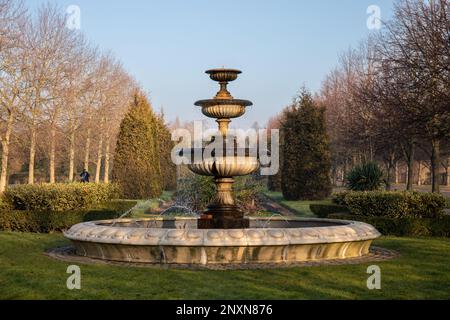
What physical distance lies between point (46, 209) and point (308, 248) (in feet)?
31.4

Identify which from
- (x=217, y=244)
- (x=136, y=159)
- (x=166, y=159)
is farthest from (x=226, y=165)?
(x=166, y=159)

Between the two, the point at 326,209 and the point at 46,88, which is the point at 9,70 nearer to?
the point at 46,88

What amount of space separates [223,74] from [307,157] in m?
20.3

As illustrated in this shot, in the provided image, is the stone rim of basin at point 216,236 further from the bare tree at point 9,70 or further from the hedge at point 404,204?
the bare tree at point 9,70

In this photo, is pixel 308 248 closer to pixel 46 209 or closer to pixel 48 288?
pixel 48 288

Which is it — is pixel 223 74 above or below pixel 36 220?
above

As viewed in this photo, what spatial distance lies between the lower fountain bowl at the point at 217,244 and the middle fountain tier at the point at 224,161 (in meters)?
1.83

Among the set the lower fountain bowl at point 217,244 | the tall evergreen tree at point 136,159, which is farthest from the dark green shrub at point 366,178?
the tall evergreen tree at point 136,159

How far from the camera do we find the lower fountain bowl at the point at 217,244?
392 inches

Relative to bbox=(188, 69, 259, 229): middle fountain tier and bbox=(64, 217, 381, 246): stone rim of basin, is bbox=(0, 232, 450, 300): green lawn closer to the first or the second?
bbox=(64, 217, 381, 246): stone rim of basin

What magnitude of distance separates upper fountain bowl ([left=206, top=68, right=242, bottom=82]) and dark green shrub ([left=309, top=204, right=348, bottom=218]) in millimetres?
8444

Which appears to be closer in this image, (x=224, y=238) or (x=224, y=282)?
(x=224, y=282)

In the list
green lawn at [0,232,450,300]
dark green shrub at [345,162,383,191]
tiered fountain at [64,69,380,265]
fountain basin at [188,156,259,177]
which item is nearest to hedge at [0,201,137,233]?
tiered fountain at [64,69,380,265]

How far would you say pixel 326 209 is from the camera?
20.0m
